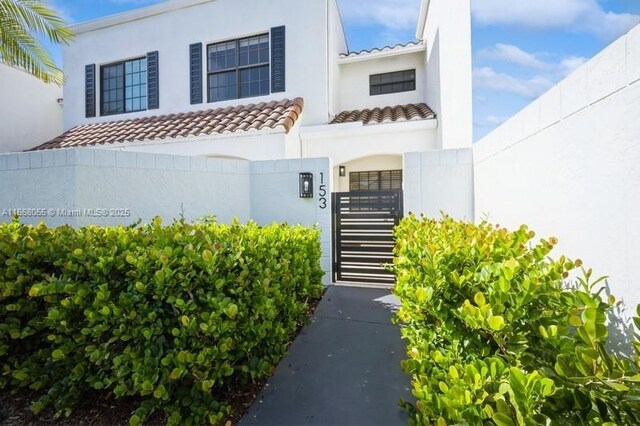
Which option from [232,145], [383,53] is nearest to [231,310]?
[232,145]

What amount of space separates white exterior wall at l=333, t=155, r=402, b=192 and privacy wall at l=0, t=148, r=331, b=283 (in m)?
3.71

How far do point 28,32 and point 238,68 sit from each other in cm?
572

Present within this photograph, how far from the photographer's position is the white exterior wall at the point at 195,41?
1054 centimetres

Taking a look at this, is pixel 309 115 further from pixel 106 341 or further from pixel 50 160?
pixel 106 341

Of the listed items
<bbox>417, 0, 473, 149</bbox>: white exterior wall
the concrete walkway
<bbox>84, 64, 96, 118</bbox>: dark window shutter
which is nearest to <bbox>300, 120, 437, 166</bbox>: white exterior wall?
<bbox>417, 0, 473, 149</bbox>: white exterior wall

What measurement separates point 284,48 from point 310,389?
1048cm

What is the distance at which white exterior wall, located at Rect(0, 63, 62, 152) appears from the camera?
41.0 feet

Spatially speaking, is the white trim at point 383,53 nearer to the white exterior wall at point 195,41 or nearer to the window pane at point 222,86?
the white exterior wall at point 195,41

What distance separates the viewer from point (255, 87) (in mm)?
11516

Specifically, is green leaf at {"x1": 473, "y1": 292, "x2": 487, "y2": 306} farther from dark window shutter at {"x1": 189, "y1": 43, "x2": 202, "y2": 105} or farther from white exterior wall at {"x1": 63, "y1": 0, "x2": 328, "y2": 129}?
dark window shutter at {"x1": 189, "y1": 43, "x2": 202, "y2": 105}

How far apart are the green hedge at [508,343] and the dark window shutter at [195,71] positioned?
11.4 metres

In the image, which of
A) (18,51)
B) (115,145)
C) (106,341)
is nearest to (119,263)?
(106,341)

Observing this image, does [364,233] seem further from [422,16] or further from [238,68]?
[422,16]

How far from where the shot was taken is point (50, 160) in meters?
6.09
